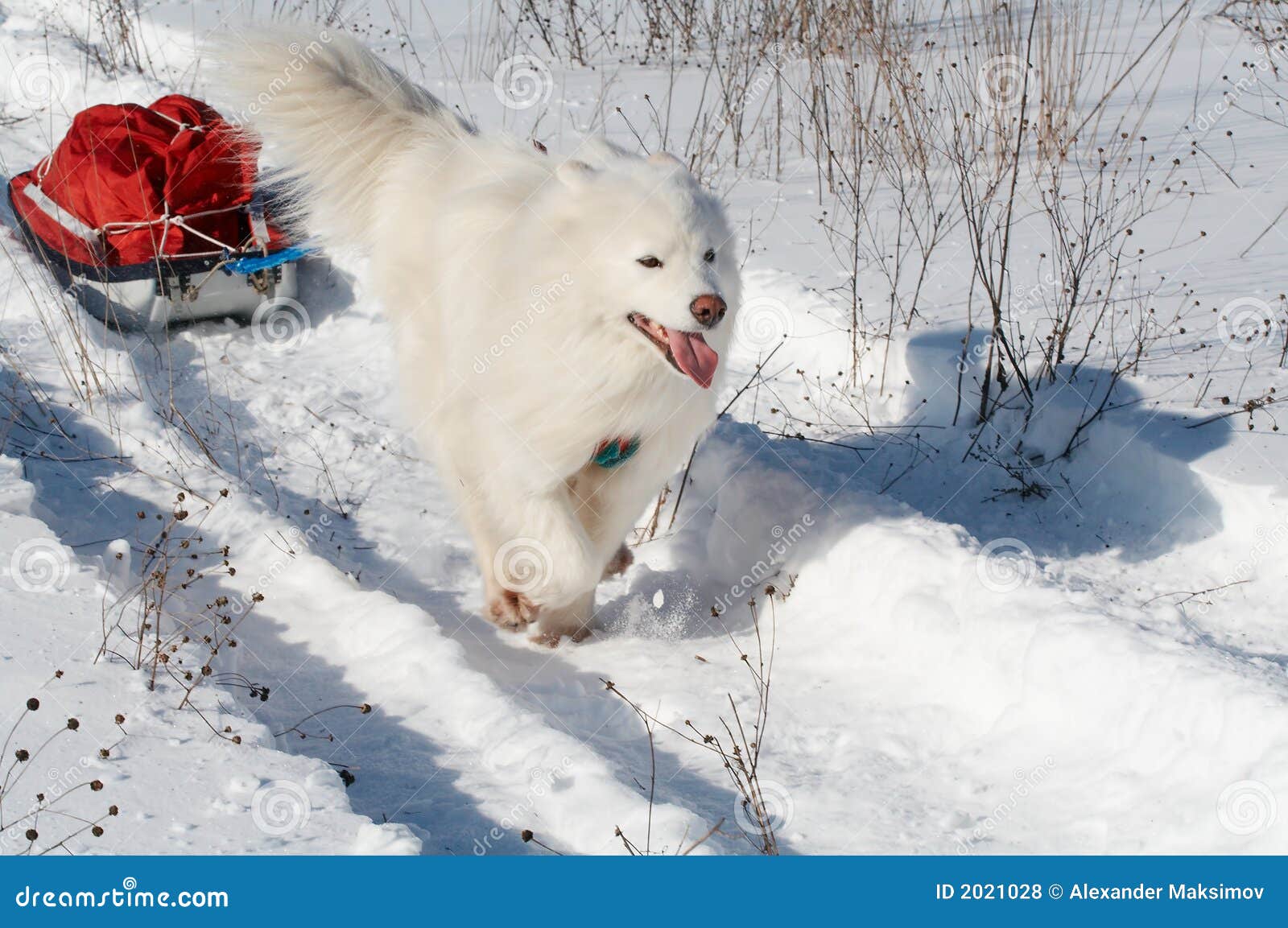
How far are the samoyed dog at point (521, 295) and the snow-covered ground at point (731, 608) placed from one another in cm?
42

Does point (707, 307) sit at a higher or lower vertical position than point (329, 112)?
lower

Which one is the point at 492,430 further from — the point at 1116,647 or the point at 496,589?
the point at 1116,647

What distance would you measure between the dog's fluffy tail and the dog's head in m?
1.10

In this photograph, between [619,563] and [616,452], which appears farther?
[619,563]

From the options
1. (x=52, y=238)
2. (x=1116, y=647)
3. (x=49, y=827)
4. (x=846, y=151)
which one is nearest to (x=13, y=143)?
(x=52, y=238)

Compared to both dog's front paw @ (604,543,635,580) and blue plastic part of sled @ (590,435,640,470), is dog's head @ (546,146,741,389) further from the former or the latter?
dog's front paw @ (604,543,635,580)

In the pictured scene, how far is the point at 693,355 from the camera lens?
124 inches

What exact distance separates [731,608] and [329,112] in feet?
7.26

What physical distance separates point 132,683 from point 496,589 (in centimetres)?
129

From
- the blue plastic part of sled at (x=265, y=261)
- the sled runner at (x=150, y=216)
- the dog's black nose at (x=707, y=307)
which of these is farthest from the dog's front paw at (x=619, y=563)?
the sled runner at (x=150, y=216)

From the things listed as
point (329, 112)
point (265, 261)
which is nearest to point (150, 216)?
point (265, 261)

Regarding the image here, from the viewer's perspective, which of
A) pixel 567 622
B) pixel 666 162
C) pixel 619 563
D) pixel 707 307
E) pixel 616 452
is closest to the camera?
pixel 707 307

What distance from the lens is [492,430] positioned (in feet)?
11.8

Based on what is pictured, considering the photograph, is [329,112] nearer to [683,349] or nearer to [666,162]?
[666,162]
